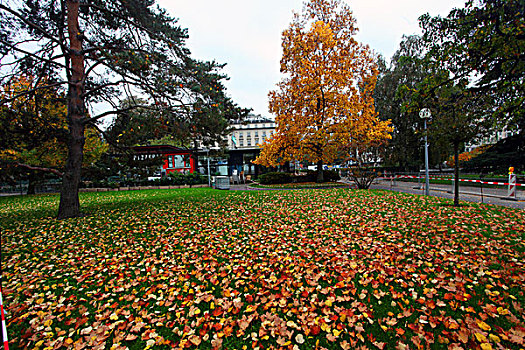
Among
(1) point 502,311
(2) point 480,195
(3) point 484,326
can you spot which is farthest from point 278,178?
(3) point 484,326

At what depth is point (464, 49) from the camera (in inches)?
213

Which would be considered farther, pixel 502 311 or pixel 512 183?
pixel 512 183

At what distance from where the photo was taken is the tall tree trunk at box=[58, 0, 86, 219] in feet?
29.0

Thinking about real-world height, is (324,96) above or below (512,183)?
above

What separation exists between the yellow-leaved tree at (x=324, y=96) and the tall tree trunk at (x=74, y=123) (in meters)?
13.6

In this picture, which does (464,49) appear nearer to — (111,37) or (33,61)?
(111,37)

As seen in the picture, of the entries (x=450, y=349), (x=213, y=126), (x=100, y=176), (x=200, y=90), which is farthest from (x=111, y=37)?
(x=450, y=349)

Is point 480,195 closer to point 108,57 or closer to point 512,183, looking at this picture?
point 512,183

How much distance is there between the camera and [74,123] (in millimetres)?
9023

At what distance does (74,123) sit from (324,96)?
16.6 metres

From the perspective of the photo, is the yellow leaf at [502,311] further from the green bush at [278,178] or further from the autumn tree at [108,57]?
the green bush at [278,178]

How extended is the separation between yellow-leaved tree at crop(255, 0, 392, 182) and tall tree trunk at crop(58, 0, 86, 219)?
1361 cm

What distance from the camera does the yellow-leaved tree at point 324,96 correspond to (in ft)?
60.1

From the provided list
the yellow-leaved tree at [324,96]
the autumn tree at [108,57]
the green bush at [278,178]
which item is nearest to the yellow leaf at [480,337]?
the autumn tree at [108,57]
